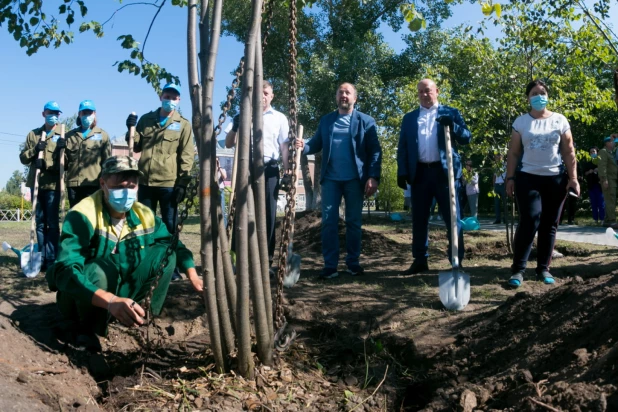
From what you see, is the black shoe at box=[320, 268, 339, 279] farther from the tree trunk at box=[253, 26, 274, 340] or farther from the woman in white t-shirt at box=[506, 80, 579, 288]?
the tree trunk at box=[253, 26, 274, 340]

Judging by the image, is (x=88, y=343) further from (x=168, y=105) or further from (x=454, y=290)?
(x=168, y=105)

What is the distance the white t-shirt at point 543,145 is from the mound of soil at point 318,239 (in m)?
3.32

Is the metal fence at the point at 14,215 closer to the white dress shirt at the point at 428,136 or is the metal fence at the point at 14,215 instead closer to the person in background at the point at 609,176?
the person in background at the point at 609,176

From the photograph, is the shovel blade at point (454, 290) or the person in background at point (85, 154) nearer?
the shovel blade at point (454, 290)

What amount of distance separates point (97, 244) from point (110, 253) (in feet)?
0.34

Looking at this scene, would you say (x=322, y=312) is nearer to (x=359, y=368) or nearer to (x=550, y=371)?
(x=359, y=368)

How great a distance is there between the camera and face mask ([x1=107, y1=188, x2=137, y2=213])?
3.36 metres

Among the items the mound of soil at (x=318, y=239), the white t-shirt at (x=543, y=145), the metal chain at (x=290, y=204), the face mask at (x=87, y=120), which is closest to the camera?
the metal chain at (x=290, y=204)

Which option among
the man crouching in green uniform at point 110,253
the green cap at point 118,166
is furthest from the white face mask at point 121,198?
the green cap at point 118,166

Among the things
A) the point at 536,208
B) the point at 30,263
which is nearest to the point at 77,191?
the point at 30,263

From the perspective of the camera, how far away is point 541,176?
4.79 metres

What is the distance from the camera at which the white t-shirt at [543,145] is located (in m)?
4.74

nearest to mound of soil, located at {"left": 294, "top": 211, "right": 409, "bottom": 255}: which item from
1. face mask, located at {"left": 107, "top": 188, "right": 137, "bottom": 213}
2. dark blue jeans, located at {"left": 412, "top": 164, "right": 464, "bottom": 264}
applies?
dark blue jeans, located at {"left": 412, "top": 164, "right": 464, "bottom": 264}

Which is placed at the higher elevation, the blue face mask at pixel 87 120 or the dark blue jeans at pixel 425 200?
the blue face mask at pixel 87 120
